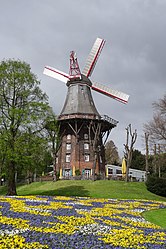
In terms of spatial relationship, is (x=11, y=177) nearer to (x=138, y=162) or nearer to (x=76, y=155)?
(x=76, y=155)

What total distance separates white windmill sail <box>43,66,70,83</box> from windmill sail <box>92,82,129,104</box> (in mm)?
6802

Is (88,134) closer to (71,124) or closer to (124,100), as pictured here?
(71,124)

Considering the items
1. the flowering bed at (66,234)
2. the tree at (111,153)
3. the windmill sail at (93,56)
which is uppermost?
the windmill sail at (93,56)

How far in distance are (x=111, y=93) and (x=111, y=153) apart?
3620 cm

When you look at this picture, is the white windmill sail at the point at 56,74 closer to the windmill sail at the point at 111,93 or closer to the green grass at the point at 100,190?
the windmill sail at the point at 111,93

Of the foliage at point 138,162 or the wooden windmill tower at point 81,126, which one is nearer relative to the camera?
the wooden windmill tower at point 81,126

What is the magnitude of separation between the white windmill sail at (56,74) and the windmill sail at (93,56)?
4.63 metres

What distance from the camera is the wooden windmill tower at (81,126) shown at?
56156 mm

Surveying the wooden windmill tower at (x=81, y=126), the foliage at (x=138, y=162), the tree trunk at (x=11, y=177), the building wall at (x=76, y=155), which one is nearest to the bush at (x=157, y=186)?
the wooden windmill tower at (x=81, y=126)

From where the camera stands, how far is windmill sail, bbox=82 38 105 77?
65.4 meters

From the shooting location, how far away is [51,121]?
32.6 m

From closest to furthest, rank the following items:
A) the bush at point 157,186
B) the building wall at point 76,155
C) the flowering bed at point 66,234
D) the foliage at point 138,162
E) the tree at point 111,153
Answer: the flowering bed at point 66,234 < the bush at point 157,186 < the building wall at point 76,155 < the foliage at point 138,162 < the tree at point 111,153

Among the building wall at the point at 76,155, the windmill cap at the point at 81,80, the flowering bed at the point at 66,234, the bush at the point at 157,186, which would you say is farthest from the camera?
the windmill cap at the point at 81,80

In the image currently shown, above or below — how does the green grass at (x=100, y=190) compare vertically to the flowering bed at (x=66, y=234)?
below
